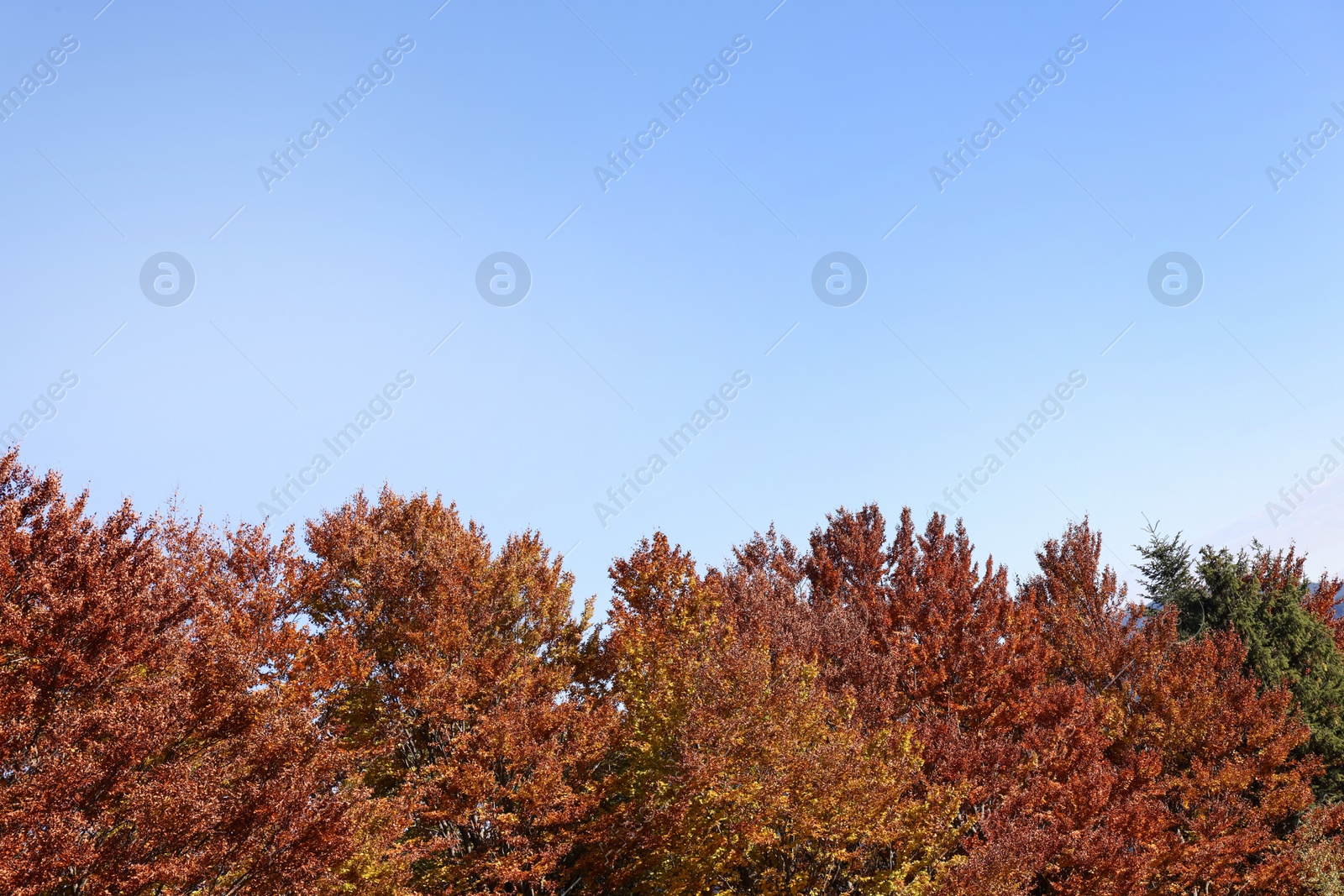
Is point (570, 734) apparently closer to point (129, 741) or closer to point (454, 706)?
point (454, 706)

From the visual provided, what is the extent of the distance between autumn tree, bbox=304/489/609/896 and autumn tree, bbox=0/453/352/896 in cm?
275

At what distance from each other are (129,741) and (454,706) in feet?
28.2

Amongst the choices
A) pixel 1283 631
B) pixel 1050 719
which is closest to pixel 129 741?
pixel 1050 719

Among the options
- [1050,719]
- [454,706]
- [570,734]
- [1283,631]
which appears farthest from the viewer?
[1283,631]

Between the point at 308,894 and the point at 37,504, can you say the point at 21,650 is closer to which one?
the point at 37,504

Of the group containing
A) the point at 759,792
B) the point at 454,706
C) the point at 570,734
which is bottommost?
the point at 759,792

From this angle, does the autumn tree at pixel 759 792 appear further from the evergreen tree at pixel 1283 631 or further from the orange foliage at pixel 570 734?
the evergreen tree at pixel 1283 631

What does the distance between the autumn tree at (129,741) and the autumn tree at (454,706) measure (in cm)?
275

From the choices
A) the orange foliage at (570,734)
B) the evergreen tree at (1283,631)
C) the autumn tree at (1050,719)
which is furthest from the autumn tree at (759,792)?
the evergreen tree at (1283,631)

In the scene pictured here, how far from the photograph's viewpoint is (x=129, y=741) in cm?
1302

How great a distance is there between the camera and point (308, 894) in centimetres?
1403

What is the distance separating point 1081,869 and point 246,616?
2210 centimetres

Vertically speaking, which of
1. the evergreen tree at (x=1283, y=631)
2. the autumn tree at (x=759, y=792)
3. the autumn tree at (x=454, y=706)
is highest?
the autumn tree at (x=454, y=706)

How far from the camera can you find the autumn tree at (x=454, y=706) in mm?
19953
